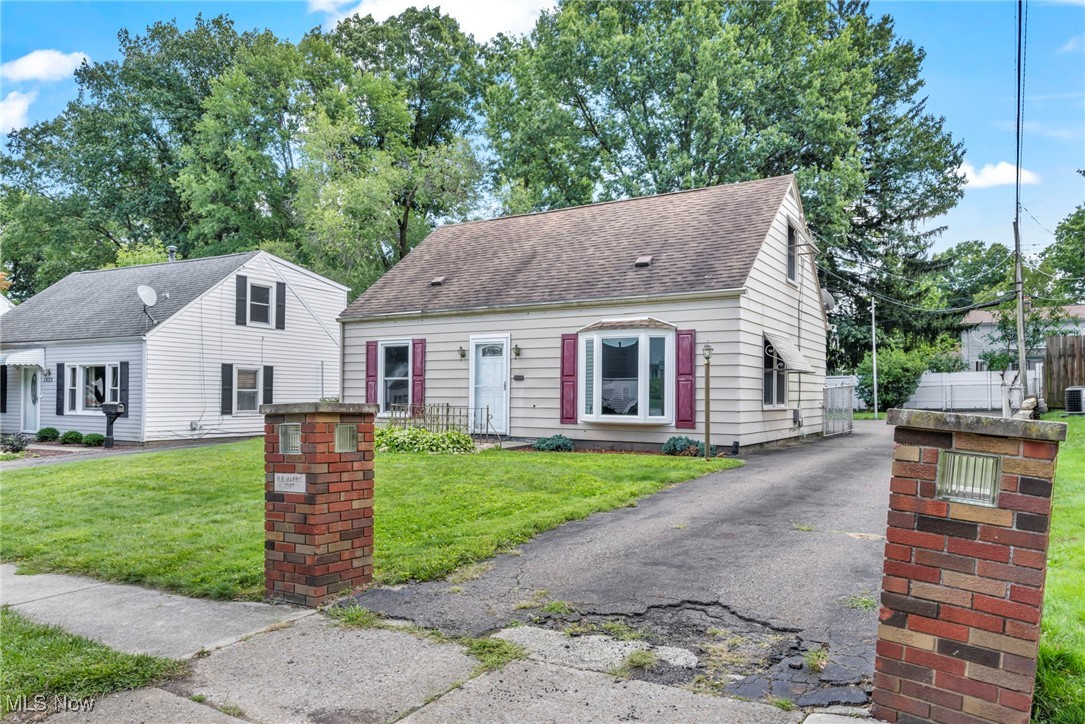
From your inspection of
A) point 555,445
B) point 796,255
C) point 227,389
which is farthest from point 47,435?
point 796,255

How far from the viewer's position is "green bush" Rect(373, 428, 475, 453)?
1256 cm

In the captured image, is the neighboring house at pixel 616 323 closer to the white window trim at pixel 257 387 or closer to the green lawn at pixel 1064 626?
the white window trim at pixel 257 387

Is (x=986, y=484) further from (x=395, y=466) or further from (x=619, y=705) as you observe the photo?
(x=395, y=466)

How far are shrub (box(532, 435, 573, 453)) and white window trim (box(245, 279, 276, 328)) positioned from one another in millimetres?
11529

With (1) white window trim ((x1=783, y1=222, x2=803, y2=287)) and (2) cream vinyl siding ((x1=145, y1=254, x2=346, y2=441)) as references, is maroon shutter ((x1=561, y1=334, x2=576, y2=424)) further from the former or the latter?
(2) cream vinyl siding ((x1=145, y1=254, x2=346, y2=441))

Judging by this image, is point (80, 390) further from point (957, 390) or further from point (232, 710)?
point (957, 390)

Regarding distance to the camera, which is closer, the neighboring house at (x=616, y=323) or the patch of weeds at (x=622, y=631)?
the patch of weeds at (x=622, y=631)

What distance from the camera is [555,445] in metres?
13.2

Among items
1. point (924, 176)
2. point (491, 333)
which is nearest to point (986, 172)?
point (924, 176)

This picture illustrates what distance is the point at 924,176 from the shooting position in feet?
99.3

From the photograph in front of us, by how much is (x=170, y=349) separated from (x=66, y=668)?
16951 mm

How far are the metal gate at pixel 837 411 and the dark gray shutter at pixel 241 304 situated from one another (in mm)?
16373

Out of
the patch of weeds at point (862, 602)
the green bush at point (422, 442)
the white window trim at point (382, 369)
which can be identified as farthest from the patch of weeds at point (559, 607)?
the white window trim at point (382, 369)

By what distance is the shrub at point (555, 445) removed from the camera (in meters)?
13.2
